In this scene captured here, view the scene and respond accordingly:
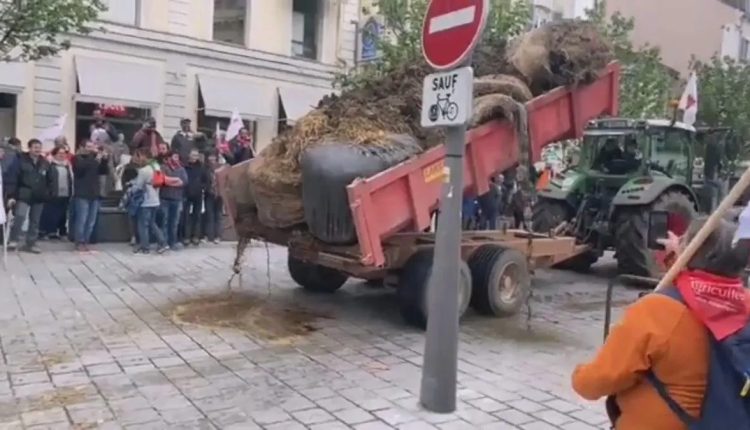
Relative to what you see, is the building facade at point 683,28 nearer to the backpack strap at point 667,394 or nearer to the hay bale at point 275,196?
the hay bale at point 275,196

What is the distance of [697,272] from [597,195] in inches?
355

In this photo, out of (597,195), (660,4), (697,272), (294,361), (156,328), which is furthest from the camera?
(660,4)

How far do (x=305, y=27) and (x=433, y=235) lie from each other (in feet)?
56.7

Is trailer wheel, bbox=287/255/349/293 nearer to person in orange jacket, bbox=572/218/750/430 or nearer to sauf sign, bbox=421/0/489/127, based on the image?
sauf sign, bbox=421/0/489/127

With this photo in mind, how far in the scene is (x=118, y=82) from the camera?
63.3 feet

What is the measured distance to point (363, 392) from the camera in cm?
562

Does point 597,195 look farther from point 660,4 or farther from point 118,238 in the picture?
point 660,4

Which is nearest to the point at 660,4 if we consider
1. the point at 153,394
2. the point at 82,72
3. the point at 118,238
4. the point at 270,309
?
the point at 82,72

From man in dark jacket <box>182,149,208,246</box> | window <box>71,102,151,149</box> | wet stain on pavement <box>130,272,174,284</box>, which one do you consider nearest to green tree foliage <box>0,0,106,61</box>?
man in dark jacket <box>182,149,208,246</box>

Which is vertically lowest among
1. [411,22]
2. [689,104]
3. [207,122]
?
[689,104]

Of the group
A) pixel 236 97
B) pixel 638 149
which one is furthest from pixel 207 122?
pixel 638 149

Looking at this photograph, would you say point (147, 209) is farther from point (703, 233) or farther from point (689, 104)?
point (703, 233)

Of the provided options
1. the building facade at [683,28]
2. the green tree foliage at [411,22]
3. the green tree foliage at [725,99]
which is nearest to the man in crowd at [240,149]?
the green tree foliage at [411,22]

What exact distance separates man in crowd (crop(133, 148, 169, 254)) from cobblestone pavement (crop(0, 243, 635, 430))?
1.97 m
